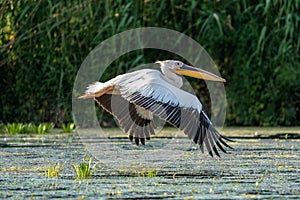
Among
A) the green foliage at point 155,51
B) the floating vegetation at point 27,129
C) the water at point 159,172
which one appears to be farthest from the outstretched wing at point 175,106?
the green foliage at point 155,51

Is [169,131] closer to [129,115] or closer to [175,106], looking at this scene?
[129,115]

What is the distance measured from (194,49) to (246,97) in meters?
0.93

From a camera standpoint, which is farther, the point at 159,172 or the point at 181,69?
the point at 181,69

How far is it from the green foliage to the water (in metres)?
2.17

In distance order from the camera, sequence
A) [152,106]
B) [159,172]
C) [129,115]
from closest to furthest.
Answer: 1. [159,172]
2. [152,106]
3. [129,115]

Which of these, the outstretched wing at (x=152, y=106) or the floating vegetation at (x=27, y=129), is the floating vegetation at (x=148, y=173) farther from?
the floating vegetation at (x=27, y=129)

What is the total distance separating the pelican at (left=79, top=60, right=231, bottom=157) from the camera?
18.5 feet

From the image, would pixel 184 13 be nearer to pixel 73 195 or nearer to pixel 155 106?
pixel 155 106

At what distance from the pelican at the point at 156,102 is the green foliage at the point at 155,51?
3.47 metres

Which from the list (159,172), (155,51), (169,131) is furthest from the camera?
(155,51)

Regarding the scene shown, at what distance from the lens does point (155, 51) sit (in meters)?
10.7

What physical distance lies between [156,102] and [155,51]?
4.92m

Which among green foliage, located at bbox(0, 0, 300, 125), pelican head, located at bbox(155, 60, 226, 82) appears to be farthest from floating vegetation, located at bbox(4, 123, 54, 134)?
pelican head, located at bbox(155, 60, 226, 82)

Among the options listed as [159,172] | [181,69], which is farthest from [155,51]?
[159,172]
